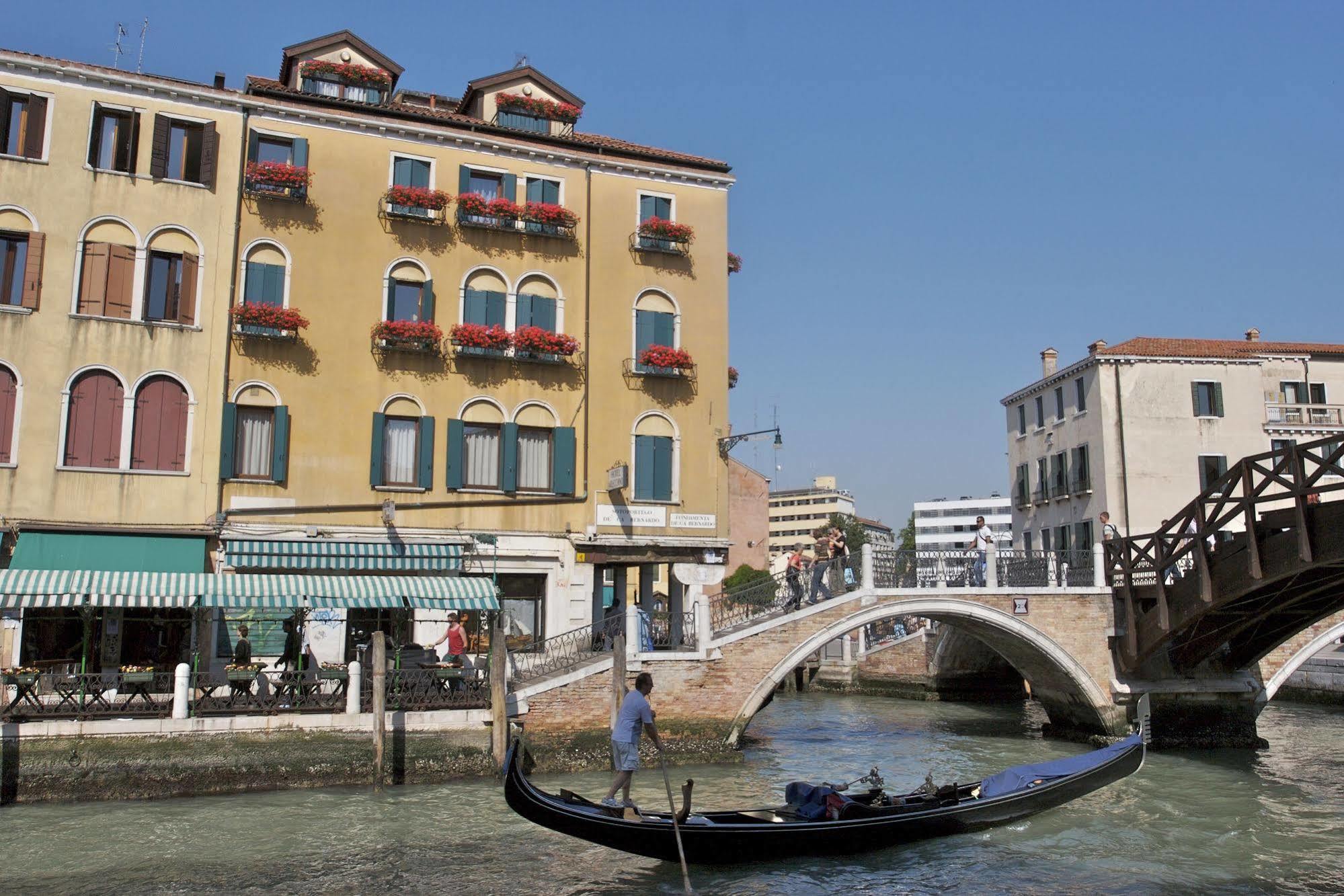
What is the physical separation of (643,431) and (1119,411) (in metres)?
14.8

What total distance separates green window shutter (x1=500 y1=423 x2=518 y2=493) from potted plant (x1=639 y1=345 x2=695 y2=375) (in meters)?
2.42

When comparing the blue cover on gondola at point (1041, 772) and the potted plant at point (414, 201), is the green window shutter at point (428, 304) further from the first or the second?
the blue cover on gondola at point (1041, 772)

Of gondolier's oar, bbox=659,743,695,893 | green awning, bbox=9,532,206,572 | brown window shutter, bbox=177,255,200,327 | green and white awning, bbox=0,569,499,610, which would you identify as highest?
brown window shutter, bbox=177,255,200,327

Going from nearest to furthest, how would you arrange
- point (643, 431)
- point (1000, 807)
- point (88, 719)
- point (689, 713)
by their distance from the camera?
point (1000, 807), point (88, 719), point (689, 713), point (643, 431)

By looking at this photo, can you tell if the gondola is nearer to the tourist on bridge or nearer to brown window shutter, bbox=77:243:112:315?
the tourist on bridge

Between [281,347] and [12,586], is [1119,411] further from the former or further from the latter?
[12,586]

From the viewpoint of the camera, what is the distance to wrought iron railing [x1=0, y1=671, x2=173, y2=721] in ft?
41.0

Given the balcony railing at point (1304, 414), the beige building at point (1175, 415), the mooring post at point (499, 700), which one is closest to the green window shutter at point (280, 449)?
the mooring post at point (499, 700)

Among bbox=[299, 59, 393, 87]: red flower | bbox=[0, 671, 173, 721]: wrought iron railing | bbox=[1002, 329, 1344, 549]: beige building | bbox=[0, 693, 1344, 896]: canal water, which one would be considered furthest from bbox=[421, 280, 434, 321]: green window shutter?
bbox=[1002, 329, 1344, 549]: beige building

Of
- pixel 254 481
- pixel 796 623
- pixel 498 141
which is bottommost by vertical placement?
pixel 796 623

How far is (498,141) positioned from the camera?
1750 centimetres

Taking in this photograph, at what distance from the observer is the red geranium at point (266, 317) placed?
51.2ft

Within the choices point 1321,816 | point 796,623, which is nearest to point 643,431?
point 796,623

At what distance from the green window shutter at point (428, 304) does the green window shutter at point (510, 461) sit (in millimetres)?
2063
